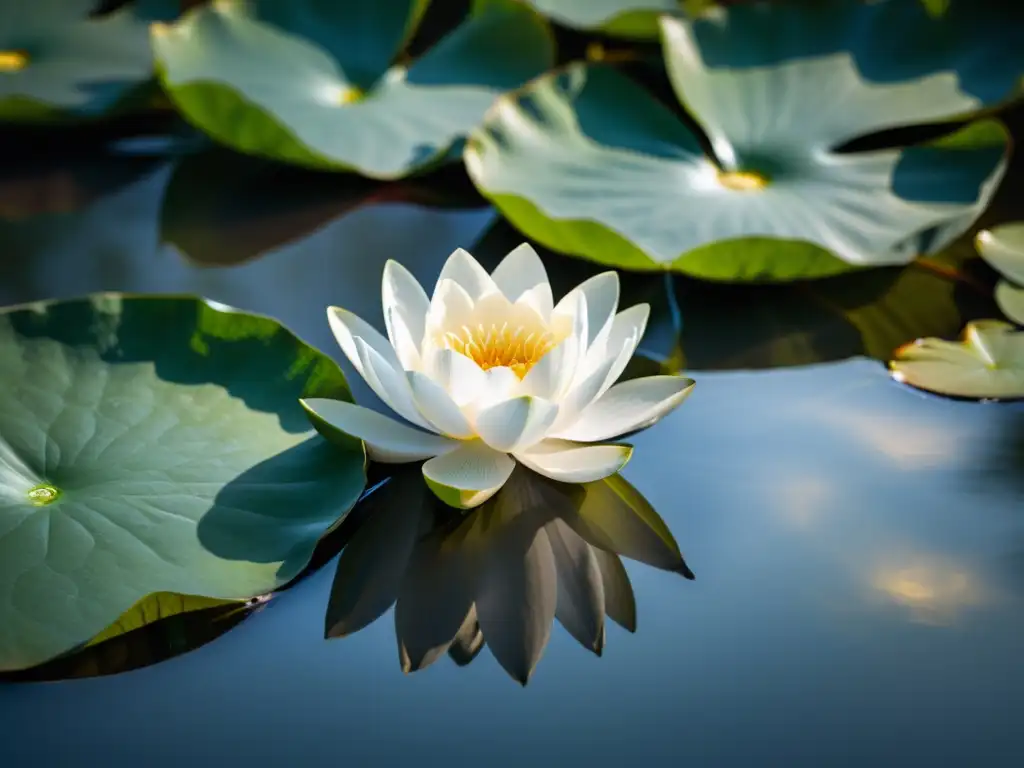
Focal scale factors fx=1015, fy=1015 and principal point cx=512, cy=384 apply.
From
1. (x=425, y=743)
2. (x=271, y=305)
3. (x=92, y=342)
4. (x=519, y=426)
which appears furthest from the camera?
(x=271, y=305)

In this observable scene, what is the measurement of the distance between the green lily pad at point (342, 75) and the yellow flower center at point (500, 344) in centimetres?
72

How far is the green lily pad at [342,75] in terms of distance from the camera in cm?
184

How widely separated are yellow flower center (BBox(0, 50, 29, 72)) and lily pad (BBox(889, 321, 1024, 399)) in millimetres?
1896

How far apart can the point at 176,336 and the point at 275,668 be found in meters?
0.53

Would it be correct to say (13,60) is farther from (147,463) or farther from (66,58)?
(147,463)

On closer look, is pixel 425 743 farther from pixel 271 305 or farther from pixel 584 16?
pixel 584 16

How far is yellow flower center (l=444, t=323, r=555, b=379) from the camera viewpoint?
117 cm

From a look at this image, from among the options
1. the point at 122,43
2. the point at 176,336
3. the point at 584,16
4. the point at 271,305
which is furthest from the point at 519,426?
the point at 122,43

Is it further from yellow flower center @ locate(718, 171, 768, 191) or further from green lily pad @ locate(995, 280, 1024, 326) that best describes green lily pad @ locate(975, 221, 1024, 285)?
yellow flower center @ locate(718, 171, 768, 191)

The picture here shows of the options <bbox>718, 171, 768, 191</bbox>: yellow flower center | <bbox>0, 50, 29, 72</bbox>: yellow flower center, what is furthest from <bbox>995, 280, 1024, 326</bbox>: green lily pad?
<bbox>0, 50, 29, 72</bbox>: yellow flower center

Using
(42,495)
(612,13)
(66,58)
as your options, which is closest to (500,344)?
(42,495)

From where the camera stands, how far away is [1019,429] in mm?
1255

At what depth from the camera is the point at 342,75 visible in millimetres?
2098

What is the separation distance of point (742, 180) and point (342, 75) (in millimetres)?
879
